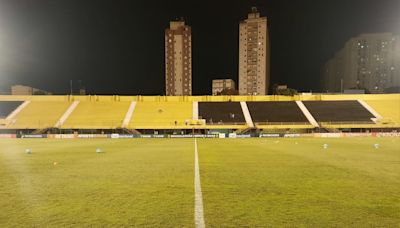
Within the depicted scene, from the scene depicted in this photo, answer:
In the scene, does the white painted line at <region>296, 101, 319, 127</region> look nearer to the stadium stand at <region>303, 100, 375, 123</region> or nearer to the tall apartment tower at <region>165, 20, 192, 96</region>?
the stadium stand at <region>303, 100, 375, 123</region>

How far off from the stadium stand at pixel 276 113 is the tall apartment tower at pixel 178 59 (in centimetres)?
7414

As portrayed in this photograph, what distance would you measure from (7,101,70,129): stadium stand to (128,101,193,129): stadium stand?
1698 centimetres

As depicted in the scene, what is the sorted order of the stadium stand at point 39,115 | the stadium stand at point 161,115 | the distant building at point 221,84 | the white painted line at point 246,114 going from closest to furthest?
the stadium stand at point 39,115 < the stadium stand at point 161,115 < the white painted line at point 246,114 < the distant building at point 221,84

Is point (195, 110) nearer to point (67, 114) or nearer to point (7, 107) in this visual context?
point (67, 114)

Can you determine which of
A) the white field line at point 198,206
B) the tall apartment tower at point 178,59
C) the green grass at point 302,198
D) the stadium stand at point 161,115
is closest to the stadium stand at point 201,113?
the stadium stand at point 161,115

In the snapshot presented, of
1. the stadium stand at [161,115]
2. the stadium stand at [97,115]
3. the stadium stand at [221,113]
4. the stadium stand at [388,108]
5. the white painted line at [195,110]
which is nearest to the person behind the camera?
the stadium stand at [97,115]

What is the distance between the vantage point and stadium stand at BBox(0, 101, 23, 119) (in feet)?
217

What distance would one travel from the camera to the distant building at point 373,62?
477 ft

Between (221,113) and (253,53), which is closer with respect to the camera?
(221,113)

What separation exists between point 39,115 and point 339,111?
66.8 m

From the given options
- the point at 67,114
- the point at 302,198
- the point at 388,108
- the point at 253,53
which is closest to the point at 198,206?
the point at 302,198

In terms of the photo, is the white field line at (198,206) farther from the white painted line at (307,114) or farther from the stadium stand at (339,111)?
the stadium stand at (339,111)

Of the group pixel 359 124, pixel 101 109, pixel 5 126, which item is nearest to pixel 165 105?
pixel 101 109

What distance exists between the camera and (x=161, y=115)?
229 feet
